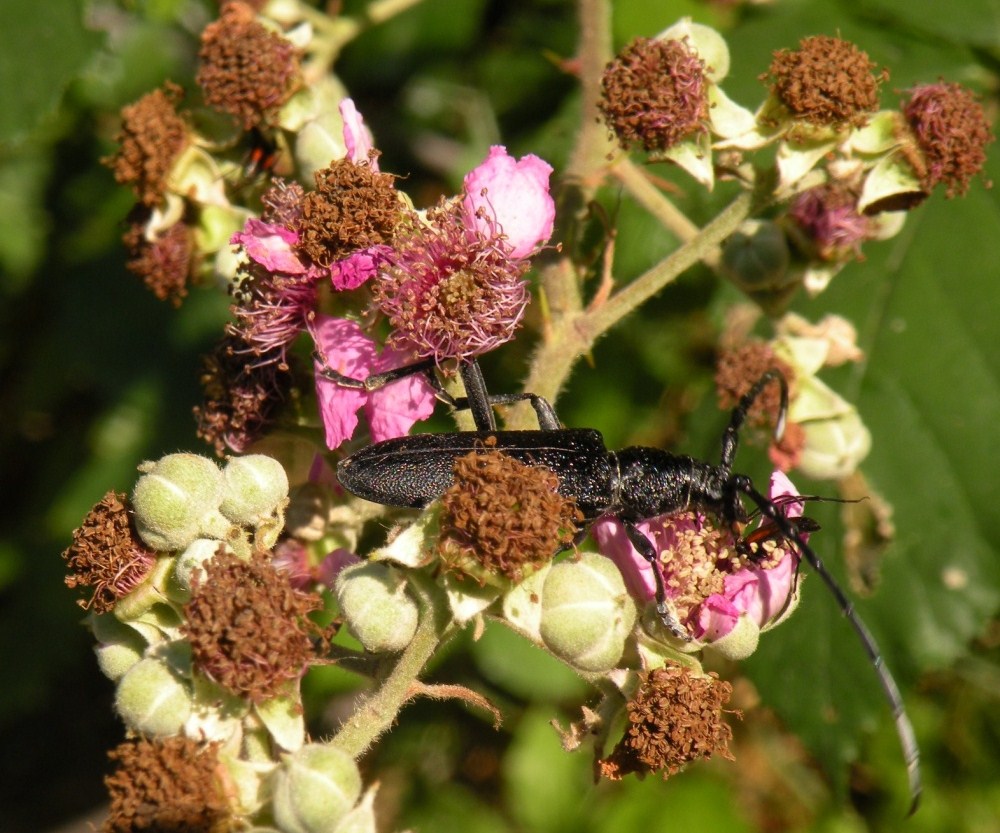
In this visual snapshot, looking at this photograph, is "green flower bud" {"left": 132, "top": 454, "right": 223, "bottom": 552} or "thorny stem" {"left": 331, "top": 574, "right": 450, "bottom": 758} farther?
"green flower bud" {"left": 132, "top": 454, "right": 223, "bottom": 552}

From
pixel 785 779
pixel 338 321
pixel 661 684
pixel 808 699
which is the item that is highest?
pixel 338 321

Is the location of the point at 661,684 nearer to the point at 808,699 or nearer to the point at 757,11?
the point at 808,699

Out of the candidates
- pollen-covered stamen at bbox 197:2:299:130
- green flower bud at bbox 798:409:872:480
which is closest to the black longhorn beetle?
green flower bud at bbox 798:409:872:480

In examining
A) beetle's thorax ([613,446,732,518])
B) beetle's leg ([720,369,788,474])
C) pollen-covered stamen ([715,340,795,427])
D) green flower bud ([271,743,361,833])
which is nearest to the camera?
green flower bud ([271,743,361,833])

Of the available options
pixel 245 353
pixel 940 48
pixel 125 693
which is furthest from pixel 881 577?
pixel 125 693

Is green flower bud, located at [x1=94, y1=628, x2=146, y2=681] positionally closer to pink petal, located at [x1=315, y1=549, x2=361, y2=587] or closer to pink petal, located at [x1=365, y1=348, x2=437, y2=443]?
pink petal, located at [x1=315, y1=549, x2=361, y2=587]

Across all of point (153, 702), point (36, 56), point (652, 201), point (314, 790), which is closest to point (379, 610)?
point (314, 790)
